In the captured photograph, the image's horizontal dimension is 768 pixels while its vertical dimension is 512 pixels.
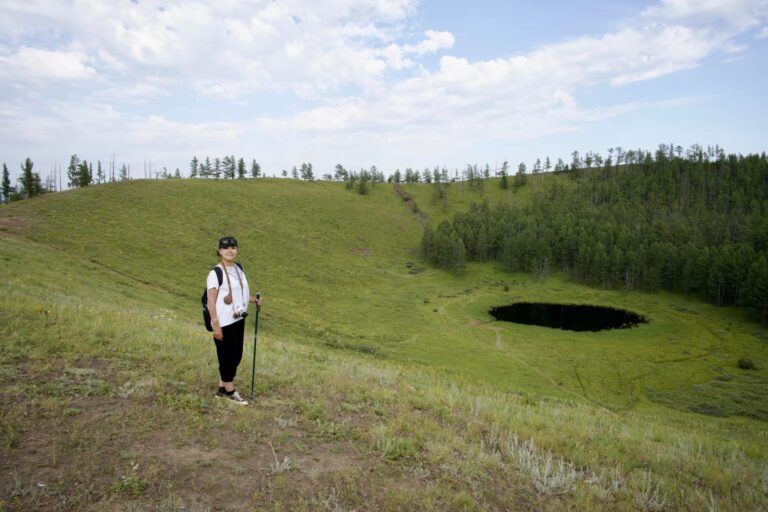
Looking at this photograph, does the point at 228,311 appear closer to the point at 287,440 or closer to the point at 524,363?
the point at 287,440

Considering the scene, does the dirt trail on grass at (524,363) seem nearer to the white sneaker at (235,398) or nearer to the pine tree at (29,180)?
the white sneaker at (235,398)

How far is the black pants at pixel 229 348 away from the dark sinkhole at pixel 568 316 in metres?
69.5

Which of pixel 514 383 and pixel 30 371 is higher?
pixel 30 371

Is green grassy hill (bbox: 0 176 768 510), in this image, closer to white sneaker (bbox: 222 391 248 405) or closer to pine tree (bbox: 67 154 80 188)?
white sneaker (bbox: 222 391 248 405)

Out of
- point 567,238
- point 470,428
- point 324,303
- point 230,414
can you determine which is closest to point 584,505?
point 470,428

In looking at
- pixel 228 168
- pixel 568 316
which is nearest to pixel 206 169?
pixel 228 168

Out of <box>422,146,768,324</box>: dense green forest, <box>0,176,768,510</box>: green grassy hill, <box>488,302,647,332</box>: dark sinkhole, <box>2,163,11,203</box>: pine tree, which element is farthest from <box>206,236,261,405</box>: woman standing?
<box>2,163,11,203</box>: pine tree

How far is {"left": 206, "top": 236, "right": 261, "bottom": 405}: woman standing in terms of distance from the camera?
9047mm

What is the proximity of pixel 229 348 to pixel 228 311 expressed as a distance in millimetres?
955

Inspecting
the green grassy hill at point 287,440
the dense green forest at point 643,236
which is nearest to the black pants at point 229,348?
the green grassy hill at point 287,440

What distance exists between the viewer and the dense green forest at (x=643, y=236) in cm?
8681

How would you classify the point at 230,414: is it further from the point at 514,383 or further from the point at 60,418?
the point at 514,383

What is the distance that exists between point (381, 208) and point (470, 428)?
131035 millimetres

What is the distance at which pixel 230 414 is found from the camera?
8.80 meters
